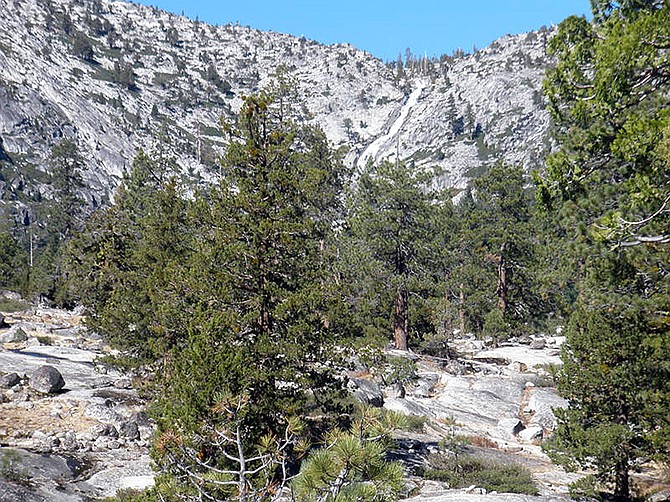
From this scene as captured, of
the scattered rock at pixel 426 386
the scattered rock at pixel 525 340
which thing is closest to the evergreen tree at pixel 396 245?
the scattered rock at pixel 426 386

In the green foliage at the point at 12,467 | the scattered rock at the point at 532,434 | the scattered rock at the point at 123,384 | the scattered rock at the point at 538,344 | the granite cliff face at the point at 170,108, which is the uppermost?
the granite cliff face at the point at 170,108

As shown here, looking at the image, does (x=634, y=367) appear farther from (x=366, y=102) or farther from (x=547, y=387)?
(x=366, y=102)

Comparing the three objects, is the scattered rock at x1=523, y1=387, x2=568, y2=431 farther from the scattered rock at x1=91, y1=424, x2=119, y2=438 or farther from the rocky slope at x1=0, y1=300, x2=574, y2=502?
the scattered rock at x1=91, y1=424, x2=119, y2=438

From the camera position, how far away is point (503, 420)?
869 inches

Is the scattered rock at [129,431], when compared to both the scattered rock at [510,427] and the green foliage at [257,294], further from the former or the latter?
the scattered rock at [510,427]

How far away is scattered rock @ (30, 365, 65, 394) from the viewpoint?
1853 centimetres

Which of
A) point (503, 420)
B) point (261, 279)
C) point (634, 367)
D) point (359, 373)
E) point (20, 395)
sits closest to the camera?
point (634, 367)

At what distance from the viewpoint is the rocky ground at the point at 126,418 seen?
40.0ft

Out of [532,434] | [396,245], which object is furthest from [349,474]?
[396,245]

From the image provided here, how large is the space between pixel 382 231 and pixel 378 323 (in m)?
4.93

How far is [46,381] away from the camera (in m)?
18.6

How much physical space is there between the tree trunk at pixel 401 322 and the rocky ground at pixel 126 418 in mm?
1422

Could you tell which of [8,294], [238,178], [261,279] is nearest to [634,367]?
[261,279]

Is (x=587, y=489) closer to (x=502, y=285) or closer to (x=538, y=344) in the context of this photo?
(x=502, y=285)
